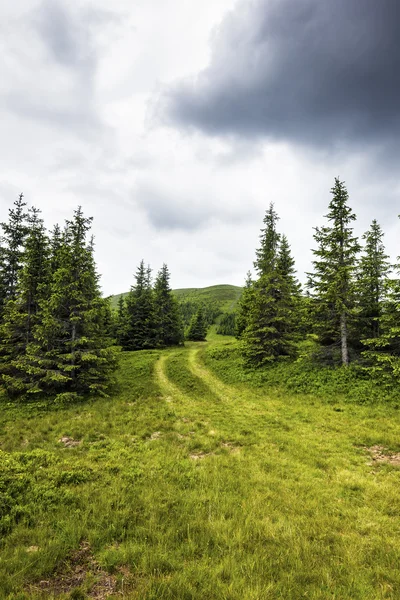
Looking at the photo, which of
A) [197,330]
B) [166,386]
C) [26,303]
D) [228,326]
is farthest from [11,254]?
[228,326]

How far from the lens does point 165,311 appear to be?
49344 mm

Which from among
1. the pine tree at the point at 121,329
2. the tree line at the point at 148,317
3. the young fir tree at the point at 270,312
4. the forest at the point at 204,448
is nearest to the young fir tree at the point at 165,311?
the tree line at the point at 148,317

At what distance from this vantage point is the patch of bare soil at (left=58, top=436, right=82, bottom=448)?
11461 mm

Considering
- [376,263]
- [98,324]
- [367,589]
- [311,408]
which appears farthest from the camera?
[376,263]

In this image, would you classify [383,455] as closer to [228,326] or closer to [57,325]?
[57,325]

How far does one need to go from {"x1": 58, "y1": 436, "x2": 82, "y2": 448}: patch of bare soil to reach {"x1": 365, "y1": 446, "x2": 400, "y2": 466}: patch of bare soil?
474 inches

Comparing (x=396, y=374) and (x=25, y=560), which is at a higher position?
(x=396, y=374)

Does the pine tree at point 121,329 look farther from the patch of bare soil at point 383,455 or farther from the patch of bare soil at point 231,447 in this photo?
the patch of bare soil at point 383,455

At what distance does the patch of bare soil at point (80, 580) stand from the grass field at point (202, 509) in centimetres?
2

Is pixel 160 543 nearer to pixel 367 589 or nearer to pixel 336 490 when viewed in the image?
pixel 367 589

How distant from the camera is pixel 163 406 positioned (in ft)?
57.8

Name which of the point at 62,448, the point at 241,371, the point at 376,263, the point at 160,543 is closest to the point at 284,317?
the point at 241,371

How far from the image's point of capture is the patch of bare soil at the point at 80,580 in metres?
4.25

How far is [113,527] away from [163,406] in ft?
39.5
